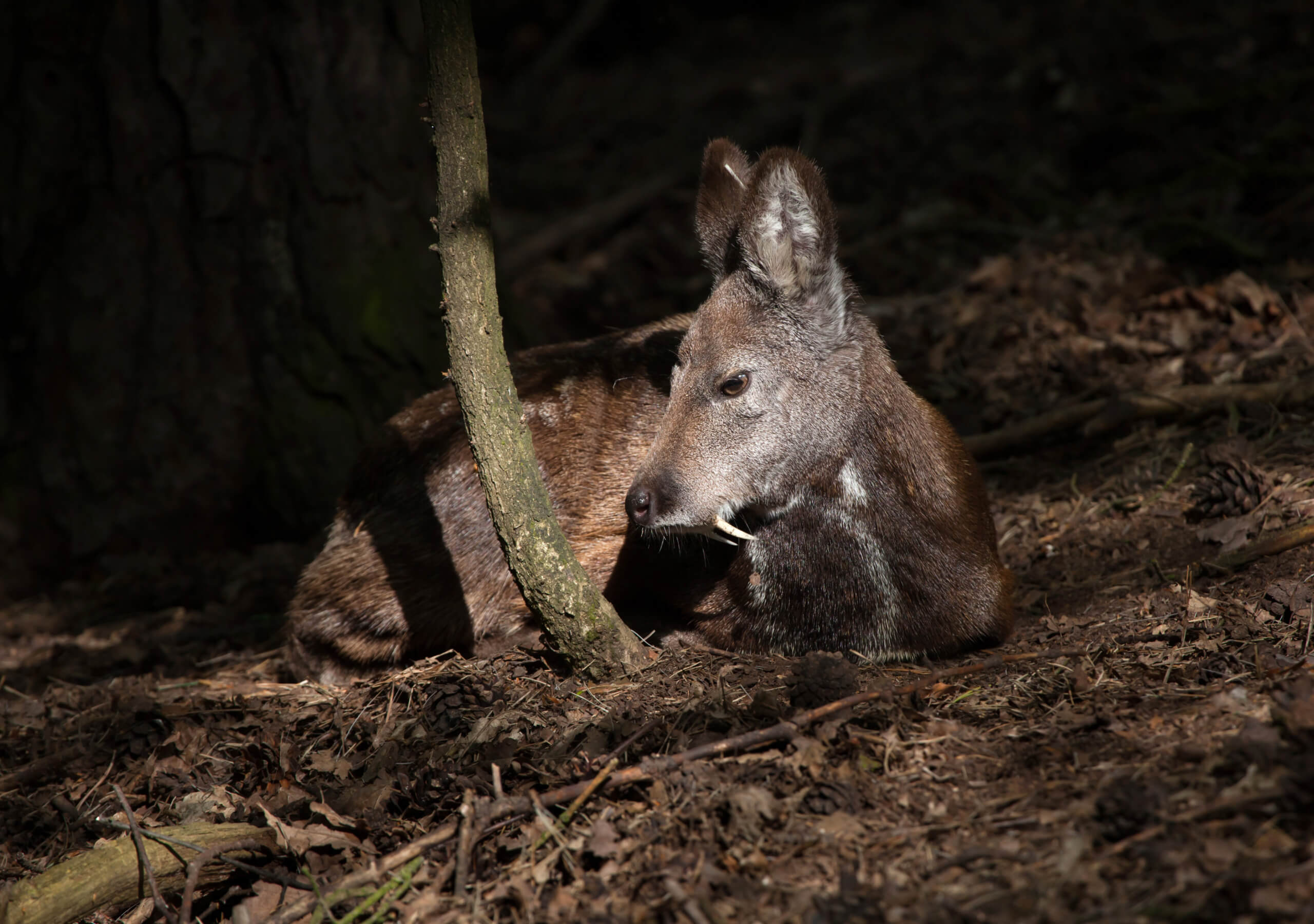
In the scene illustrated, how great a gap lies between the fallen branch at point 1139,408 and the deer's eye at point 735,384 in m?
1.95

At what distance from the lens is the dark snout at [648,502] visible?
13.5ft

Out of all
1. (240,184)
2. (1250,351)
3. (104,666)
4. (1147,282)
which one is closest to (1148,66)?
(1147,282)

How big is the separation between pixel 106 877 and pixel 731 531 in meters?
2.51

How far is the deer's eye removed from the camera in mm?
4363

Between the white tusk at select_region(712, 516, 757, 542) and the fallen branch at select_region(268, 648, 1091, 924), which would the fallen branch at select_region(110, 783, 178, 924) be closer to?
the fallen branch at select_region(268, 648, 1091, 924)

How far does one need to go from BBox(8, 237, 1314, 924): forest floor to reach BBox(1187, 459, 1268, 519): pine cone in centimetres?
1

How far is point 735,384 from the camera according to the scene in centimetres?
437


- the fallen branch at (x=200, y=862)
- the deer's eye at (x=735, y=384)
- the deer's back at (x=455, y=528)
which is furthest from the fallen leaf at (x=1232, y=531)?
the fallen branch at (x=200, y=862)

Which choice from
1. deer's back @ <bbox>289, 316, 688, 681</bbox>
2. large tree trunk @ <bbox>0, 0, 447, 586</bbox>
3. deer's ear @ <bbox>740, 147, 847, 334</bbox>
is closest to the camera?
deer's ear @ <bbox>740, 147, 847, 334</bbox>

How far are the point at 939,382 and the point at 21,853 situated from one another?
5.24 metres

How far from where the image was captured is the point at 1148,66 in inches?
337

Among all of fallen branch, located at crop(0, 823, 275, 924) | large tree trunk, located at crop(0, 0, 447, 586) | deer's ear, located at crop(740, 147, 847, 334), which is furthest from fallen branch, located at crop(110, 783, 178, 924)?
large tree trunk, located at crop(0, 0, 447, 586)

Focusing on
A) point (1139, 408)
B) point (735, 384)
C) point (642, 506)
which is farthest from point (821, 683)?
point (1139, 408)

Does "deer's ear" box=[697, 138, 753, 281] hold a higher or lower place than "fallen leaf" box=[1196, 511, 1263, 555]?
higher
